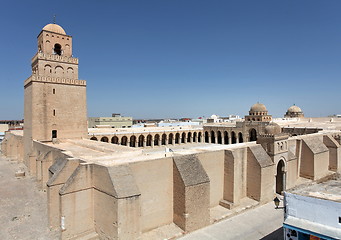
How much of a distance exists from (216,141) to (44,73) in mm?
26624

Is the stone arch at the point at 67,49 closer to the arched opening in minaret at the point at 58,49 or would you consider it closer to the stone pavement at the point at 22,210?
the arched opening in minaret at the point at 58,49

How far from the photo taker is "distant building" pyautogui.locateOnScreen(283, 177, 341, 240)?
647 centimetres

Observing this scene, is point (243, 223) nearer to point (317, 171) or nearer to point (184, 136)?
point (317, 171)

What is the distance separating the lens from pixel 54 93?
Answer: 1906 centimetres

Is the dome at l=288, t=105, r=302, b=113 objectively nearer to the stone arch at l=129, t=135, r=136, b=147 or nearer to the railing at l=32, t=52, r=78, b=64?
the stone arch at l=129, t=135, r=136, b=147

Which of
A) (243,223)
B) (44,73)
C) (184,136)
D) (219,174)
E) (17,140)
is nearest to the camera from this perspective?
(243,223)

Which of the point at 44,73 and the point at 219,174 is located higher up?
the point at 44,73

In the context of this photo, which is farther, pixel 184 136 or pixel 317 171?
pixel 184 136

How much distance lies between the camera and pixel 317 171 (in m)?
17.6

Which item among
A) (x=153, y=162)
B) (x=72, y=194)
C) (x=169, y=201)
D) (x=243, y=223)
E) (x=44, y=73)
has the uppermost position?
(x=44, y=73)

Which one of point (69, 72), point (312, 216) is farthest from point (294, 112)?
point (312, 216)

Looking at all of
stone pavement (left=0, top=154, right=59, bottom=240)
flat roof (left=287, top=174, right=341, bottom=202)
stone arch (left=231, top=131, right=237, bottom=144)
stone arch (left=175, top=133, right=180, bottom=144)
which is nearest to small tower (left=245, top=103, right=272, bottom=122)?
stone arch (left=231, top=131, right=237, bottom=144)

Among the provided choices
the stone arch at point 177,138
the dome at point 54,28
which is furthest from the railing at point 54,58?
the stone arch at point 177,138

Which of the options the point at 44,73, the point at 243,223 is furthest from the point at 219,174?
the point at 44,73
